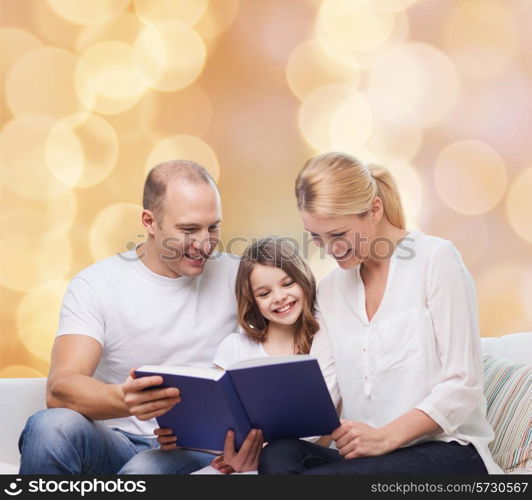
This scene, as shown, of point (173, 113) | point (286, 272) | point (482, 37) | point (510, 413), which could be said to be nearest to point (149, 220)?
point (286, 272)

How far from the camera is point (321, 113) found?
2836 mm

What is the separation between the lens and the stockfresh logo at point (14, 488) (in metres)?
1.65

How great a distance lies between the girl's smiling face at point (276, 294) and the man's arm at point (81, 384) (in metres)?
0.43

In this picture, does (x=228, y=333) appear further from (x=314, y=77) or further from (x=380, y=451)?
(x=314, y=77)

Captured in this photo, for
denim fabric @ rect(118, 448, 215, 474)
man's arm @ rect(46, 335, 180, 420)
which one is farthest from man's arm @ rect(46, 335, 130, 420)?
denim fabric @ rect(118, 448, 215, 474)

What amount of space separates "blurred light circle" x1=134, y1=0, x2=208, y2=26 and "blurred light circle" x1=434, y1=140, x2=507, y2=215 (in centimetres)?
114

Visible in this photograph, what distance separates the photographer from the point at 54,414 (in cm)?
169

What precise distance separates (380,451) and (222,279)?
→ 29.1 inches

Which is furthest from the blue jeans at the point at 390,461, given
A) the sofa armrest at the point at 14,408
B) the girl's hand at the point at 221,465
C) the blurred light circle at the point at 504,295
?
the blurred light circle at the point at 504,295

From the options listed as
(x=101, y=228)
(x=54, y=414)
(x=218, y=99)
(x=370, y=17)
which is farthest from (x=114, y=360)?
(x=370, y=17)

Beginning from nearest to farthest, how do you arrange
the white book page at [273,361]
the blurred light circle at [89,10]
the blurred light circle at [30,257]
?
the white book page at [273,361] → the blurred light circle at [30,257] → the blurred light circle at [89,10]

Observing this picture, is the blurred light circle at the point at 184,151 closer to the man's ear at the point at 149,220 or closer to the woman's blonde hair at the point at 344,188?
the man's ear at the point at 149,220

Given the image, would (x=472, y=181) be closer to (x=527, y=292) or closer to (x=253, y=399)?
(x=527, y=292)

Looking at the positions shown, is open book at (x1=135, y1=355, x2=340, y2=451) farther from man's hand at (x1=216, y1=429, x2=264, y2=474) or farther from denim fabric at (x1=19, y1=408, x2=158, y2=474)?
denim fabric at (x1=19, y1=408, x2=158, y2=474)
